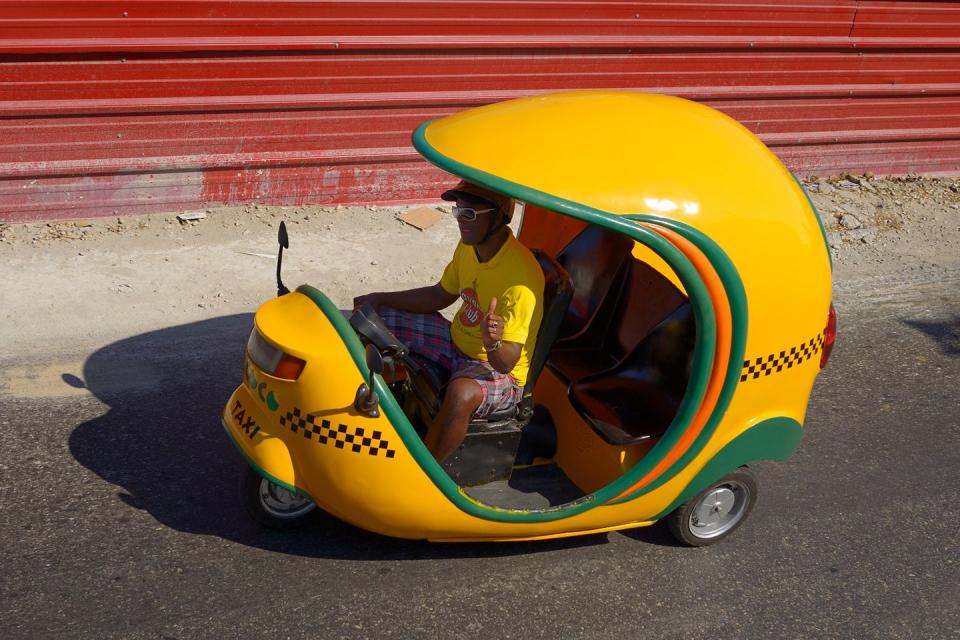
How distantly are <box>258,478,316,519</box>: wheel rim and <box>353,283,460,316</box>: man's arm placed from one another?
886 millimetres

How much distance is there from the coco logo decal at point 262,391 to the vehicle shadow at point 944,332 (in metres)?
4.54

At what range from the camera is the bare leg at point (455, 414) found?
166 inches

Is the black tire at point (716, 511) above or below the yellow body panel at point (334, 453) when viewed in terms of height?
below

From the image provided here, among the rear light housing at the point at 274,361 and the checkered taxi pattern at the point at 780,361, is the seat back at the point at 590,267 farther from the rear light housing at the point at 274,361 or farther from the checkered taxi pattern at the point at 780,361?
the rear light housing at the point at 274,361

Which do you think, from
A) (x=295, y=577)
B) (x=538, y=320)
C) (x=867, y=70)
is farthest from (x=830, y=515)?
(x=867, y=70)

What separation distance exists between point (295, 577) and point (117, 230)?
3.81 meters

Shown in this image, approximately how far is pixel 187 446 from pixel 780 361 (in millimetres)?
2775

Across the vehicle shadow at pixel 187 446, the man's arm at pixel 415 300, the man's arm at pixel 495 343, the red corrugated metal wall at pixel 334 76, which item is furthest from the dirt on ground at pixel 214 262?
the man's arm at pixel 495 343

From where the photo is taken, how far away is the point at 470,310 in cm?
443

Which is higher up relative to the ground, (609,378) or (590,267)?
(590,267)

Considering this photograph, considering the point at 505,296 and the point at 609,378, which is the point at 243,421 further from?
the point at 609,378

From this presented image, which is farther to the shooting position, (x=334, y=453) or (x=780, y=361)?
(x=780, y=361)

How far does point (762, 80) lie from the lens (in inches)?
344

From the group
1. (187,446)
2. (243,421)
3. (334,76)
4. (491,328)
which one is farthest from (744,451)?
(334,76)
